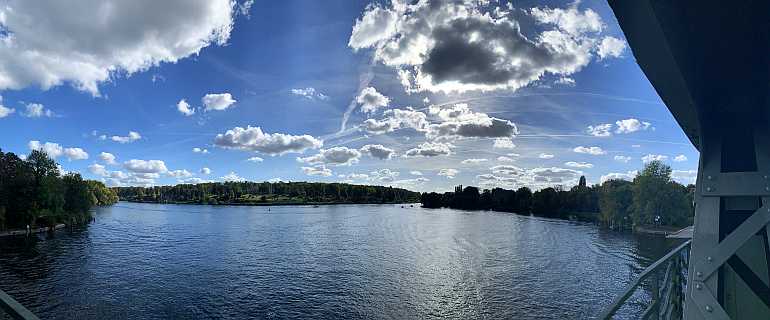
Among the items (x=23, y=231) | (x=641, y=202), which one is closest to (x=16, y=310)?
(x=23, y=231)

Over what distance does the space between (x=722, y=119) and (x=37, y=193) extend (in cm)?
9830

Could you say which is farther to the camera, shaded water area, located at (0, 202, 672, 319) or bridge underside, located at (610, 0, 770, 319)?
shaded water area, located at (0, 202, 672, 319)

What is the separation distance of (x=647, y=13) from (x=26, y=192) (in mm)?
97552

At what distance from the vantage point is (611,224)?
91.6 meters

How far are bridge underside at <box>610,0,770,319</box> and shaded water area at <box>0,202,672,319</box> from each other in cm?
2610

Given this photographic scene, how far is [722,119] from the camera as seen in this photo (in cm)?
397

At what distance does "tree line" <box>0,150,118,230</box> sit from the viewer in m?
72.1

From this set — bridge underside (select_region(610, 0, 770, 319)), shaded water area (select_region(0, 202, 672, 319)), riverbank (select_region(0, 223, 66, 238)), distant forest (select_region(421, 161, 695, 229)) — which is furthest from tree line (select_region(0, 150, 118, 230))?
distant forest (select_region(421, 161, 695, 229))

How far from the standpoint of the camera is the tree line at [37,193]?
72.1 m

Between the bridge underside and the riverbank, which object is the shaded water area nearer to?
the riverbank

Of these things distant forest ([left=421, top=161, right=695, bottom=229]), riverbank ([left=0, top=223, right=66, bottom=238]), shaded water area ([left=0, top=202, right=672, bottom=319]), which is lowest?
riverbank ([left=0, top=223, right=66, bottom=238])

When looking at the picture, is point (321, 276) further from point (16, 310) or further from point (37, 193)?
point (37, 193)

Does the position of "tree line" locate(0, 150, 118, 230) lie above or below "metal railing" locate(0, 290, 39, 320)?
below

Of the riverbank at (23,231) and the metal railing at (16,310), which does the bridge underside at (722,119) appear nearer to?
the metal railing at (16,310)
